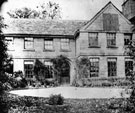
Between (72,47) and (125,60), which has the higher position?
(72,47)

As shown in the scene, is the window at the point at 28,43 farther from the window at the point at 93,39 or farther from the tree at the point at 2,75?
the tree at the point at 2,75

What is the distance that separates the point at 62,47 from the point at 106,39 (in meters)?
4.97

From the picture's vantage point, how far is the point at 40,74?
22406 millimetres

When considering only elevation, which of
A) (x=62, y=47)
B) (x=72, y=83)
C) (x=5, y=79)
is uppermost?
(x=62, y=47)

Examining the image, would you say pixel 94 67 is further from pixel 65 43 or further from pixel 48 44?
pixel 48 44

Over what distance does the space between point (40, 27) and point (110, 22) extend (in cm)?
789

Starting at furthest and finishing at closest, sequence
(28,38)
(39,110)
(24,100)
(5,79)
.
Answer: (28,38)
(24,100)
(39,110)
(5,79)

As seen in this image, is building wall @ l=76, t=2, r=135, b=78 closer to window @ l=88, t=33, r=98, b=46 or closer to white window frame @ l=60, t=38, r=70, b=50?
window @ l=88, t=33, r=98, b=46

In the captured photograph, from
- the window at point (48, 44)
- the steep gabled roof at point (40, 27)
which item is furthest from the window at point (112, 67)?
the window at point (48, 44)

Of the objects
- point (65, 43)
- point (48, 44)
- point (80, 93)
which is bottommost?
point (80, 93)

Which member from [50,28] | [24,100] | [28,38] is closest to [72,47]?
[50,28]

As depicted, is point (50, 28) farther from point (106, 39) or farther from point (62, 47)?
point (106, 39)

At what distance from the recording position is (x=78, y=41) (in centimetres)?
2233

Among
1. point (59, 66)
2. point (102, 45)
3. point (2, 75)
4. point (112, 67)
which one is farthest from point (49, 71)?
point (2, 75)
